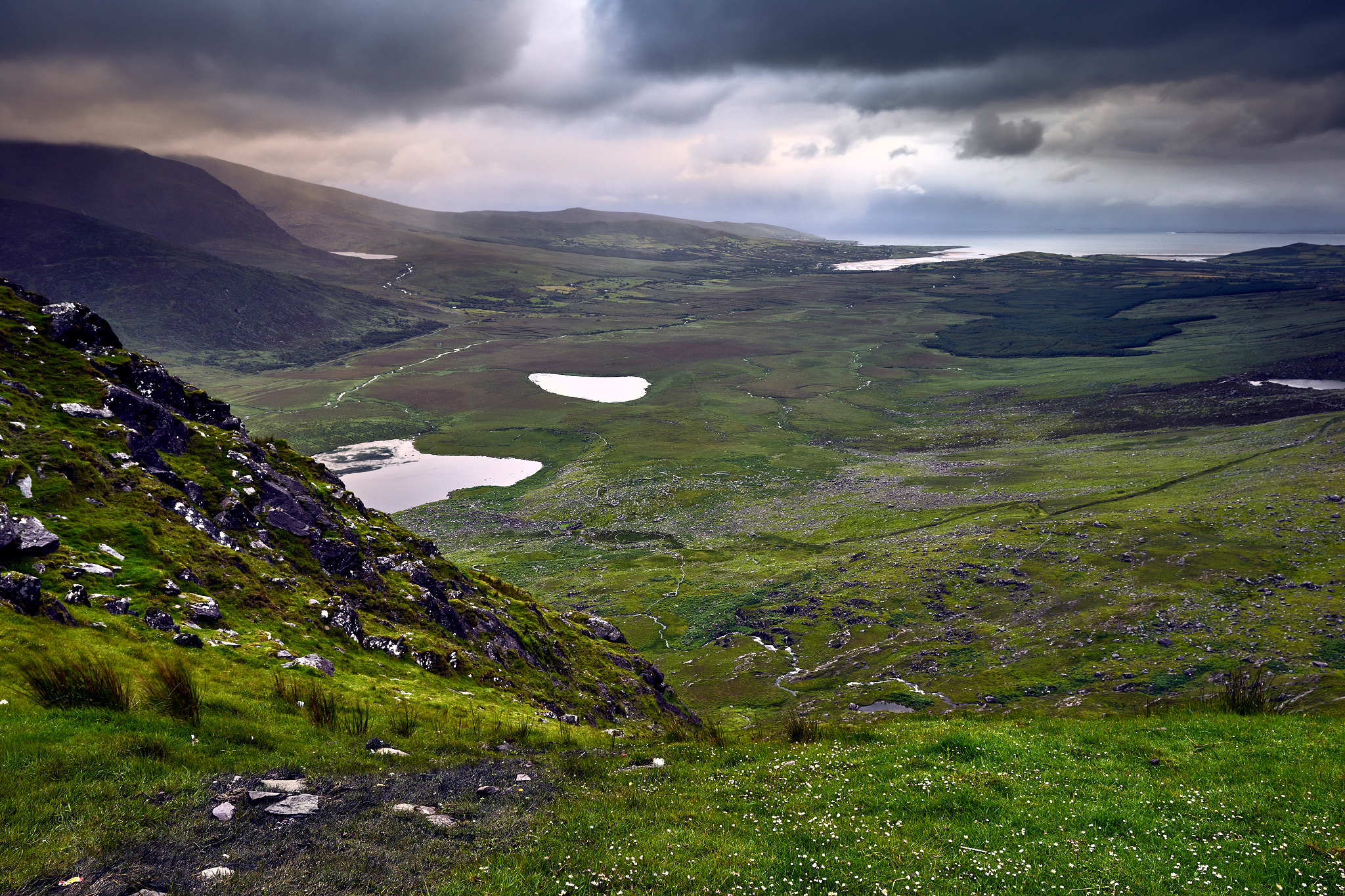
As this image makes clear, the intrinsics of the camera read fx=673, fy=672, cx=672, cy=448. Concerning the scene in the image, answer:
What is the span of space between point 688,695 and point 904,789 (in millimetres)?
66677

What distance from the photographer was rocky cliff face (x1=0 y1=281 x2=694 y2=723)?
85.6 feet

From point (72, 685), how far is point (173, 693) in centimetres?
228

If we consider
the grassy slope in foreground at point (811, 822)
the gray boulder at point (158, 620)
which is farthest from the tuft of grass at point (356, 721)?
the gray boulder at point (158, 620)

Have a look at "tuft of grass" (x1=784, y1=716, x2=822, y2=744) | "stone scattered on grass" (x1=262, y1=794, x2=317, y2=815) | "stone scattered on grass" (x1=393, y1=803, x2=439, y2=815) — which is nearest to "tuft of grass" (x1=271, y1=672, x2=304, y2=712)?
"stone scattered on grass" (x1=262, y1=794, x2=317, y2=815)

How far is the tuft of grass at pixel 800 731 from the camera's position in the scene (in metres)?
23.7

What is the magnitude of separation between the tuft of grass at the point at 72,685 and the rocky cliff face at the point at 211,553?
2964 mm

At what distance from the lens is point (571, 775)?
20812mm

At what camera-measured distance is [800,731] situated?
78.6 ft

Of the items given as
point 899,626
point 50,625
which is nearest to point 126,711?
point 50,625

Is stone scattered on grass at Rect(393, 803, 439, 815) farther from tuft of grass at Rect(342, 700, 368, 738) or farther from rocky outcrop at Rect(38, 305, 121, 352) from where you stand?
rocky outcrop at Rect(38, 305, 121, 352)

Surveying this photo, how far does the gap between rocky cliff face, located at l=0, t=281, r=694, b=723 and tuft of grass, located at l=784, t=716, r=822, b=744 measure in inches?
519

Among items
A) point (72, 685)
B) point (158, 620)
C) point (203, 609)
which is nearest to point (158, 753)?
point (72, 685)

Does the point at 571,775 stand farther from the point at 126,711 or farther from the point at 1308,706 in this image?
the point at 1308,706

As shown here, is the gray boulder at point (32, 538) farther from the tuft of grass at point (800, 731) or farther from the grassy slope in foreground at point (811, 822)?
the tuft of grass at point (800, 731)
